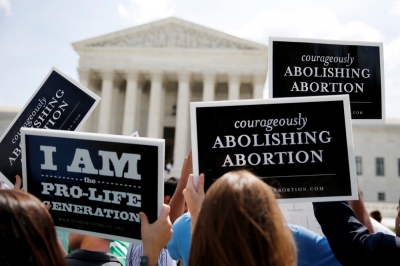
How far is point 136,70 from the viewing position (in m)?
45.3

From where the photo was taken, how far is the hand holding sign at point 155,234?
2.47 meters

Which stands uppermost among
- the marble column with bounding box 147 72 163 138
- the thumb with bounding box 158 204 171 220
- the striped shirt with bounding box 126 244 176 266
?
the marble column with bounding box 147 72 163 138

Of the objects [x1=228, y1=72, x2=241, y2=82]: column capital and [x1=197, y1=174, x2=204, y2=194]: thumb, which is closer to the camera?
[x1=197, y1=174, x2=204, y2=194]: thumb

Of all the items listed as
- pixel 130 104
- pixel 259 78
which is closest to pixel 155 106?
pixel 130 104

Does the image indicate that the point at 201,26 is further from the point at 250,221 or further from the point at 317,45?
the point at 250,221

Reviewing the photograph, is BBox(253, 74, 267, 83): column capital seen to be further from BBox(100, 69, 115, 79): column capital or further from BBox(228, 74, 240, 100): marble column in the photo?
BBox(100, 69, 115, 79): column capital

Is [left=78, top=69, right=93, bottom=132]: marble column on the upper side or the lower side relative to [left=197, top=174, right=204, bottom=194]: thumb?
upper

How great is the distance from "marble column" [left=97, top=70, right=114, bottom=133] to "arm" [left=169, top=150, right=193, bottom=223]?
41.7 m

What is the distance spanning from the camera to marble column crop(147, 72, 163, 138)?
44.6 metres

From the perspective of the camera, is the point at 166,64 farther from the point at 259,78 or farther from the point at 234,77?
the point at 259,78

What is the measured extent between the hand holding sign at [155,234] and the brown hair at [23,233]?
66cm

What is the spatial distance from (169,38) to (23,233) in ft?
148

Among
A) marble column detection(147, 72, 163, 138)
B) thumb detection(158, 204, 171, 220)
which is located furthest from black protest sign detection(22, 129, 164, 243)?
marble column detection(147, 72, 163, 138)

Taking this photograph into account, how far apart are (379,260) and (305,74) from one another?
2577 mm
